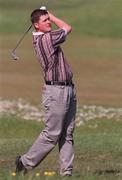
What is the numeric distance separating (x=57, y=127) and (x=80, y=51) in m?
33.3

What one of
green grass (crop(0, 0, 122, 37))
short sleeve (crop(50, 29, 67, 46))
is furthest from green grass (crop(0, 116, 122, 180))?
green grass (crop(0, 0, 122, 37))

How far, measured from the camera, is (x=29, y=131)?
18.9m

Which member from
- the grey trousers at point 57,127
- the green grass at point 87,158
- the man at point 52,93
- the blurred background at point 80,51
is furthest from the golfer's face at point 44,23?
the blurred background at point 80,51

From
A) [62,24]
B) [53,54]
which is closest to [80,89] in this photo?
[62,24]

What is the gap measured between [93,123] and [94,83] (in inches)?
432

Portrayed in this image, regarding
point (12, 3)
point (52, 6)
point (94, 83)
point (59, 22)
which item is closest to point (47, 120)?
point (59, 22)

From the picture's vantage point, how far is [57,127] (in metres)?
9.11

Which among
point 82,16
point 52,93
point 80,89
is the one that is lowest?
point 82,16

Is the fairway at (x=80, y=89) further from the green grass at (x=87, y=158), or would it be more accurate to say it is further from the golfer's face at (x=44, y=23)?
the golfer's face at (x=44, y=23)

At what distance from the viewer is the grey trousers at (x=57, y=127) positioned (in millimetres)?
9070

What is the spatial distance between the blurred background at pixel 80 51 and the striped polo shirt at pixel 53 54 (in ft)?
51.4

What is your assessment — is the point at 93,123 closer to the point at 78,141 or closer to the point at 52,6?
the point at 78,141

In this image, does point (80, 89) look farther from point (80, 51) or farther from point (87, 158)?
point (87, 158)

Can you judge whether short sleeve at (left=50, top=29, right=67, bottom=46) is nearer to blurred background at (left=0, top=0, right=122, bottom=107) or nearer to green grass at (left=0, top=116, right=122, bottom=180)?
green grass at (left=0, top=116, right=122, bottom=180)
